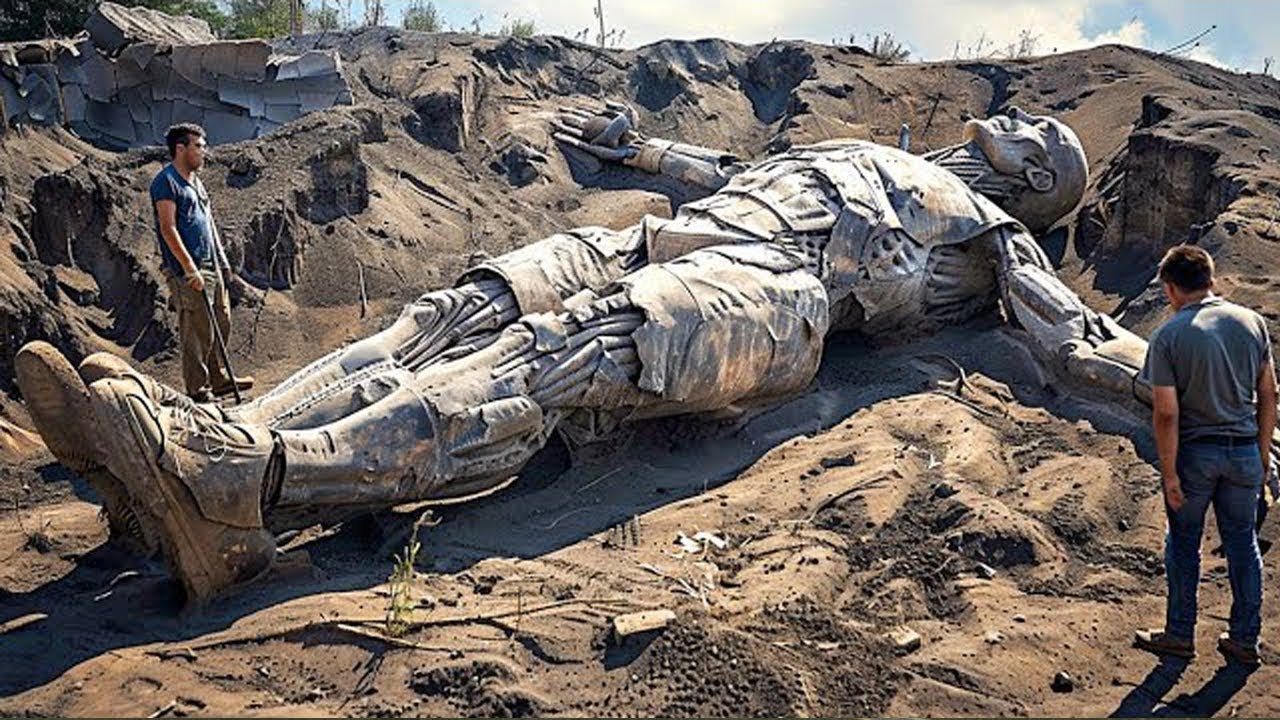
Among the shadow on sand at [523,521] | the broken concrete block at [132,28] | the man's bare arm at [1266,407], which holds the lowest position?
the shadow on sand at [523,521]

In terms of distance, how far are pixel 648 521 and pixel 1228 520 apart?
2164 millimetres

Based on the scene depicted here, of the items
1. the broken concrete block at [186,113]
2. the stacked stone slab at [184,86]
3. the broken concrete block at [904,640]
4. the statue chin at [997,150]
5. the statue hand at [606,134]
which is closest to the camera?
the broken concrete block at [904,640]

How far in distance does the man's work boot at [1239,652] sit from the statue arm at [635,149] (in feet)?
17.0

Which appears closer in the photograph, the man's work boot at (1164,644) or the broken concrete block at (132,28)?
the man's work boot at (1164,644)

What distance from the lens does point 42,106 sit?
928 cm

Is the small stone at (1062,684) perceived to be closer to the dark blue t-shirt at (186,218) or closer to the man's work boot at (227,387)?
the man's work boot at (227,387)

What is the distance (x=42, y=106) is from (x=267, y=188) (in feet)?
8.25

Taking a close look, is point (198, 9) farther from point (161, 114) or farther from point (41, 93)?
point (41, 93)

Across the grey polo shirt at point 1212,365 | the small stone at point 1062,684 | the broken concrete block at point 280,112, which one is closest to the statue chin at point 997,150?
the grey polo shirt at point 1212,365

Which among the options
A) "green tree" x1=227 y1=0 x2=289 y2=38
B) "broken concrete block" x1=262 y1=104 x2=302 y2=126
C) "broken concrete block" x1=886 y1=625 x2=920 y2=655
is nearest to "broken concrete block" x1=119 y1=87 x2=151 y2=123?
"broken concrete block" x1=262 y1=104 x2=302 y2=126

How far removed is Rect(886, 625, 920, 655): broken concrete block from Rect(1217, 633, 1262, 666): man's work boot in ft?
3.09

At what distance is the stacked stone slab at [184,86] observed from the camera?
33.1ft

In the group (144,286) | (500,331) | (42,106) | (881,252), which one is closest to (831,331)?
(881,252)

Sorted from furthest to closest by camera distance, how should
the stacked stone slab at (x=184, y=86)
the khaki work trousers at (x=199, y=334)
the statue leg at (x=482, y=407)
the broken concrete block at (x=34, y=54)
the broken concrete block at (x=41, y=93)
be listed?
1. the stacked stone slab at (x=184, y=86)
2. the broken concrete block at (x=34, y=54)
3. the broken concrete block at (x=41, y=93)
4. the khaki work trousers at (x=199, y=334)
5. the statue leg at (x=482, y=407)
